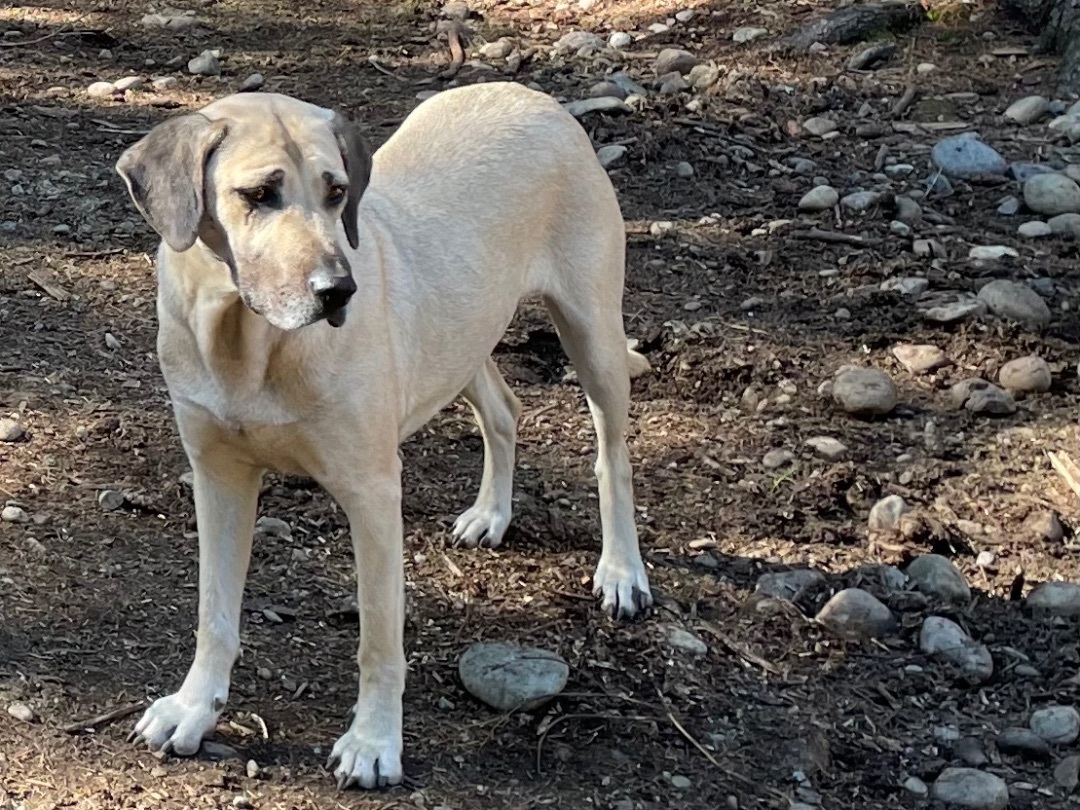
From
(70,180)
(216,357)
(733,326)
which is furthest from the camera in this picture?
(70,180)

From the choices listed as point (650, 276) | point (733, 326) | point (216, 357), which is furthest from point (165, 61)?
point (216, 357)

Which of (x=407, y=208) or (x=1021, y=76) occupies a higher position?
(x=407, y=208)

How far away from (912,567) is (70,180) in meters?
4.67

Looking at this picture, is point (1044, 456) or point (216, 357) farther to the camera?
point (1044, 456)

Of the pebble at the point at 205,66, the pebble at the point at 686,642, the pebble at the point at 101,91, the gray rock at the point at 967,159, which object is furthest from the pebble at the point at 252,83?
the pebble at the point at 686,642

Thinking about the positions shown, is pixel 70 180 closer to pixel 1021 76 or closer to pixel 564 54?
pixel 564 54

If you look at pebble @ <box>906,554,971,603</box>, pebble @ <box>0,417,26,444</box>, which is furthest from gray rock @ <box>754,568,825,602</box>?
pebble @ <box>0,417,26,444</box>

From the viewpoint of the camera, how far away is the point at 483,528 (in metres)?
5.10

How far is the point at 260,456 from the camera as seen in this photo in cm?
371

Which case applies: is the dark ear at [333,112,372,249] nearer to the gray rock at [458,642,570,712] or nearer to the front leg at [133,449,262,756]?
the front leg at [133,449,262,756]

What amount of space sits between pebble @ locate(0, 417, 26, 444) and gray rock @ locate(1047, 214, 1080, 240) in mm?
4786

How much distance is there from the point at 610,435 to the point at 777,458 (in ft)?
3.21

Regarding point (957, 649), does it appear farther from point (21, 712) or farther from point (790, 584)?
point (21, 712)

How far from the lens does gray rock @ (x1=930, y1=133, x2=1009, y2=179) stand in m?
7.79
